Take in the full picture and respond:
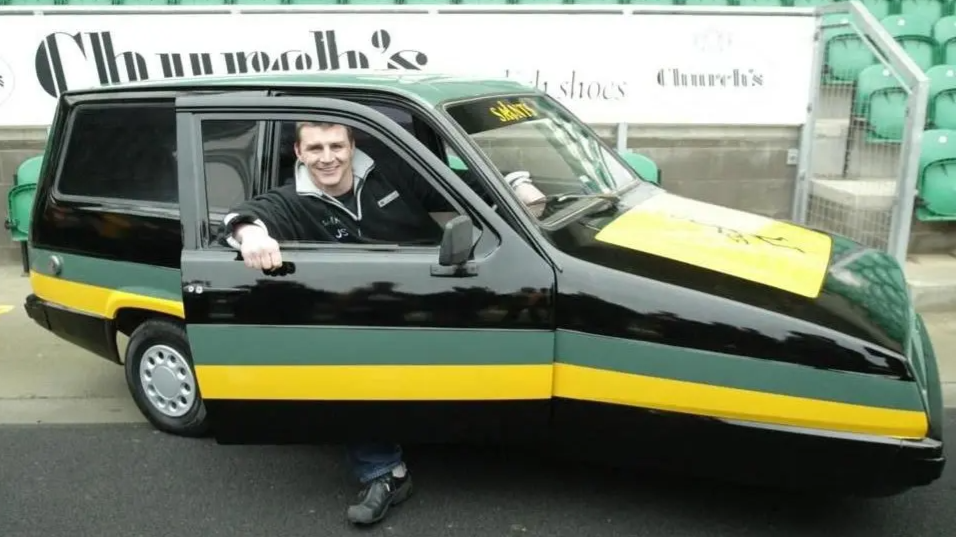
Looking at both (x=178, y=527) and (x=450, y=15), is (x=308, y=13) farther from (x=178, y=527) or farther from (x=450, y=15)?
(x=178, y=527)

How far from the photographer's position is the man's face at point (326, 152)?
3131 mm

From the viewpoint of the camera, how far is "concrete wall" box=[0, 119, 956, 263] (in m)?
6.88

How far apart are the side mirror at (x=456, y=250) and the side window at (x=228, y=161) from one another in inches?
37.8

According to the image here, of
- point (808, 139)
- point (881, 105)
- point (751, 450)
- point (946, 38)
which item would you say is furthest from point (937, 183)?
point (751, 450)

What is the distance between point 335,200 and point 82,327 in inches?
71.2

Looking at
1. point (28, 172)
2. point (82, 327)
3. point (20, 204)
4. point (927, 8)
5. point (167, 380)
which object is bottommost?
point (167, 380)

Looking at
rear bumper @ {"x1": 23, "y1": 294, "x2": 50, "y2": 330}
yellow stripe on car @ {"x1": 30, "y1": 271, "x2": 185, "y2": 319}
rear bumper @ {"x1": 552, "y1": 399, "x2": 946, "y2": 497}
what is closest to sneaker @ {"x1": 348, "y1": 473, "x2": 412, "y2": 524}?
rear bumper @ {"x1": 552, "y1": 399, "x2": 946, "y2": 497}

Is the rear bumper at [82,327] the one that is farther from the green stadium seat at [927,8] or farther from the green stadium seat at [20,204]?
the green stadium seat at [927,8]

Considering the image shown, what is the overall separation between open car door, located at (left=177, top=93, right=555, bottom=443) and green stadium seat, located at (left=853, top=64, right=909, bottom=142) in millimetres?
4428

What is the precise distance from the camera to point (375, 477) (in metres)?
3.31

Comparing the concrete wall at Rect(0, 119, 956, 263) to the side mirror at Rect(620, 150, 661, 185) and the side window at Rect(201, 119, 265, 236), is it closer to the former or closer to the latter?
the side mirror at Rect(620, 150, 661, 185)

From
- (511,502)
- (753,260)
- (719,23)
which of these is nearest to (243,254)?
(511,502)

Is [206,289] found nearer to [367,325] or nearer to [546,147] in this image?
[367,325]

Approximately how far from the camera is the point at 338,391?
10.0 ft
